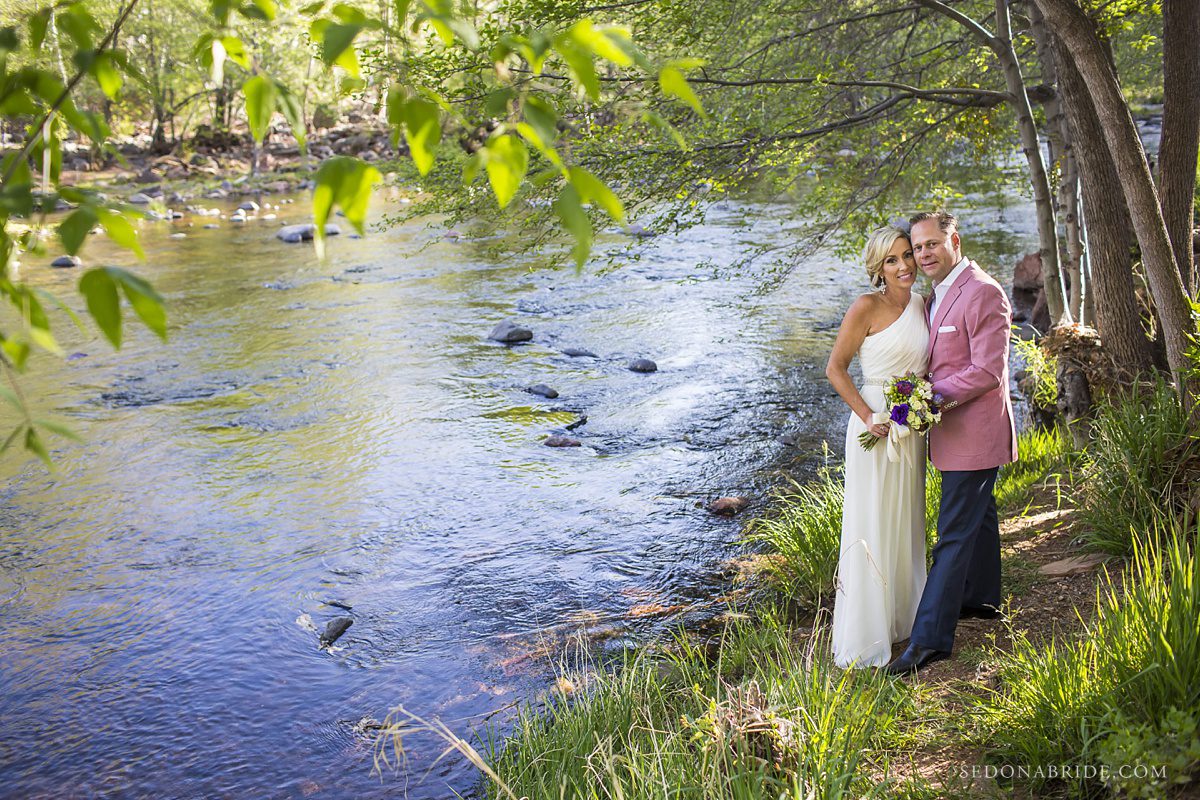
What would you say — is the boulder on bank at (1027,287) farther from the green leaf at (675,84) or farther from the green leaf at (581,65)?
the green leaf at (581,65)

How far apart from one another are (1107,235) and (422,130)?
655cm

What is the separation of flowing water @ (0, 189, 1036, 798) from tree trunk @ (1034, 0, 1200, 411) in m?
3.28

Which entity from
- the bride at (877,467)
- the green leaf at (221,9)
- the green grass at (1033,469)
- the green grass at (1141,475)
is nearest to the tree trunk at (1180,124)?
the green grass at (1141,475)

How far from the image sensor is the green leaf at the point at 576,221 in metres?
1.50

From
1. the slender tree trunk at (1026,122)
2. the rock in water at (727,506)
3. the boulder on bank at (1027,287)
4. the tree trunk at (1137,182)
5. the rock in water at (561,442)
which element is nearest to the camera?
the tree trunk at (1137,182)

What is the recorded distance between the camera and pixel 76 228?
60.4 inches

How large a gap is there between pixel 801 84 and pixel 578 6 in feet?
6.84

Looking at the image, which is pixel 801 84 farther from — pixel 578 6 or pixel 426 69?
pixel 426 69

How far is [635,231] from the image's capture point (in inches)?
822

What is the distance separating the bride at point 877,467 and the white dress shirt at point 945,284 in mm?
70

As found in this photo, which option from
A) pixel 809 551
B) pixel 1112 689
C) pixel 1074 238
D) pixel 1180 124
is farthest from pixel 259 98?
pixel 1074 238

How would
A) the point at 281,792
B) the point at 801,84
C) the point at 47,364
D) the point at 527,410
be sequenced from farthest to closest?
the point at 47,364 < the point at 527,410 < the point at 801,84 < the point at 281,792

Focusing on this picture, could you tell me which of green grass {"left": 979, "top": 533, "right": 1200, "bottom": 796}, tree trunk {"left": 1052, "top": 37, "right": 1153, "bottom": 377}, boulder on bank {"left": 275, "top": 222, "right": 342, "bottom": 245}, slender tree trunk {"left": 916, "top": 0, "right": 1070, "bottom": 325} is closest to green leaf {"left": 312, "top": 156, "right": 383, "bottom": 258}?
green grass {"left": 979, "top": 533, "right": 1200, "bottom": 796}

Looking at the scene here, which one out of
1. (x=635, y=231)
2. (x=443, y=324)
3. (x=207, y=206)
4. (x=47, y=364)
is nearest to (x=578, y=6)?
(x=443, y=324)
